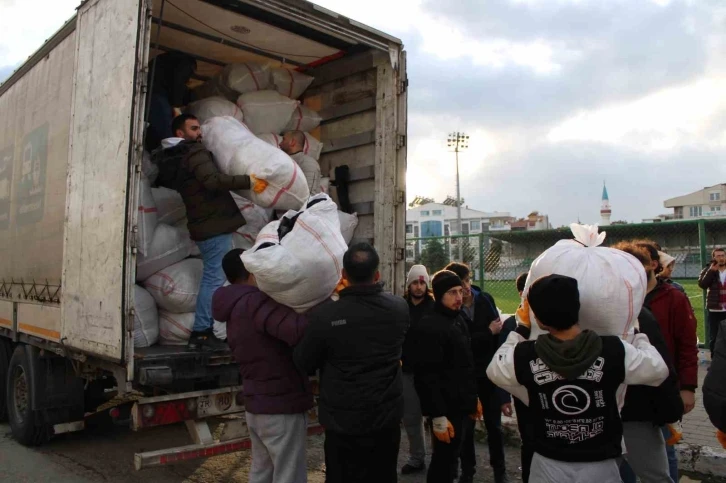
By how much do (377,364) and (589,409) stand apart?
2.96ft

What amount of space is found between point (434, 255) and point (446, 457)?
6785 millimetres

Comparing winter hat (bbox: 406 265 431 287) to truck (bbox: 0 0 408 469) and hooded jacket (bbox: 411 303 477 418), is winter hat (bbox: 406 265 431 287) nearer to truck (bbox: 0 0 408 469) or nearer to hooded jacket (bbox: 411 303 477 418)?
truck (bbox: 0 0 408 469)

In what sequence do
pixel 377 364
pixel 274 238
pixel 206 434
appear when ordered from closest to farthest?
pixel 377 364 < pixel 274 238 < pixel 206 434

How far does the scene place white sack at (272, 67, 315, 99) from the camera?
515 centimetres

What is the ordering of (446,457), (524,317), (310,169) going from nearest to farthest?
(524,317) → (446,457) → (310,169)

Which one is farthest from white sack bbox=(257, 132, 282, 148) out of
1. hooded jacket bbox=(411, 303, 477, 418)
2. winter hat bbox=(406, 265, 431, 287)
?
hooded jacket bbox=(411, 303, 477, 418)

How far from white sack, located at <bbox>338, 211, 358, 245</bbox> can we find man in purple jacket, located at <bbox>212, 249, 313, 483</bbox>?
188cm

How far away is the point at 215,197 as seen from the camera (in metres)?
4.03

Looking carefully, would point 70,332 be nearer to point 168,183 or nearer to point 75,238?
point 75,238

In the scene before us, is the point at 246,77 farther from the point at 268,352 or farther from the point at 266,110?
the point at 268,352

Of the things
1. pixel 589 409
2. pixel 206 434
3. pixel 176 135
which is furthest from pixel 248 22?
pixel 589 409

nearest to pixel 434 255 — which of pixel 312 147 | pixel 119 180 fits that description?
pixel 312 147

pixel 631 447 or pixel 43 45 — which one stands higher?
pixel 43 45

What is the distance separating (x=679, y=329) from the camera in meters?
3.23
